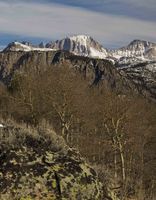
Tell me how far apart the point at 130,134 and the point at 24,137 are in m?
46.6

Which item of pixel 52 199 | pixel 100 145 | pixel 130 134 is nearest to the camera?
pixel 52 199

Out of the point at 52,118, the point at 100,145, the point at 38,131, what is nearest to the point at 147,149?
the point at 100,145

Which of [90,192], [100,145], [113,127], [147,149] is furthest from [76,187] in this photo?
[147,149]

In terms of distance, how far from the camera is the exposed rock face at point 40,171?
774 cm

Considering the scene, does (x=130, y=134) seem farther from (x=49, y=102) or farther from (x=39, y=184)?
(x=39, y=184)

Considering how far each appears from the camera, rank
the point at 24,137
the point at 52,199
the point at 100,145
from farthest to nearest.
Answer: the point at 100,145 → the point at 24,137 → the point at 52,199

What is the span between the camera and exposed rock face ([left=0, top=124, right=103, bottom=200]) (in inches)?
305

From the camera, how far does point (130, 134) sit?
54.5 m

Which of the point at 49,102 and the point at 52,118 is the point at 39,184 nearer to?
the point at 49,102

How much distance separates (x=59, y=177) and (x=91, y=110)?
183 ft

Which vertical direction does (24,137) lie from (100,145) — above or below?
above

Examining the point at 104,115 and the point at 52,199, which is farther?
the point at 104,115

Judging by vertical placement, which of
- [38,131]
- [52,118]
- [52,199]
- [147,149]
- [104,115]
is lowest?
[147,149]

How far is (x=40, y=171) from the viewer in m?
8.05
